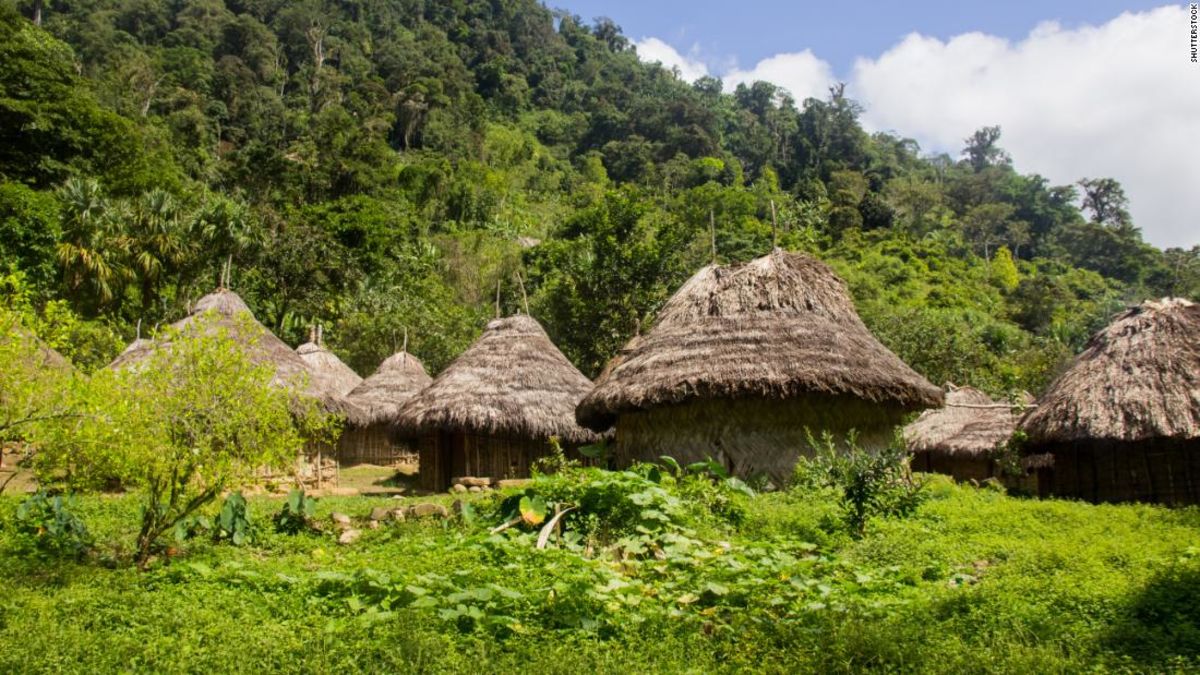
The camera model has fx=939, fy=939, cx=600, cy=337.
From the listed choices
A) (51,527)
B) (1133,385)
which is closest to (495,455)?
(51,527)

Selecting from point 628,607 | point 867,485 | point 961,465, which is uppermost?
point 867,485

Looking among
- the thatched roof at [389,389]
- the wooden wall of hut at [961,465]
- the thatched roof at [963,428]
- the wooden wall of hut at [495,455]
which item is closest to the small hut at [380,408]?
the thatched roof at [389,389]

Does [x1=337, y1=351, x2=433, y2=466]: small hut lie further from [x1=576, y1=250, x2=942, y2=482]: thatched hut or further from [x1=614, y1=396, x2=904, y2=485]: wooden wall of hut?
[x1=614, y1=396, x2=904, y2=485]: wooden wall of hut

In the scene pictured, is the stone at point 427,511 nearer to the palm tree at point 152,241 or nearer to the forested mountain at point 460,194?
the forested mountain at point 460,194

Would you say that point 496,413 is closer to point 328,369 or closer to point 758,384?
point 758,384

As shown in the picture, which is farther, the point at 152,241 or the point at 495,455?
the point at 152,241

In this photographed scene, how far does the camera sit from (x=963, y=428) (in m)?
21.7

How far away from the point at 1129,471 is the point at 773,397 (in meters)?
6.10

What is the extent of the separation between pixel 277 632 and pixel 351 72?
66705 millimetres

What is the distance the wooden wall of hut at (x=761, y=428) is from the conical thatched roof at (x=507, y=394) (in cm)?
455

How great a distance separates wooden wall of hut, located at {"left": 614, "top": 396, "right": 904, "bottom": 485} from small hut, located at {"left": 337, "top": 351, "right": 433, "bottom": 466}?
1124 cm

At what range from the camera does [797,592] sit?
5.91 meters

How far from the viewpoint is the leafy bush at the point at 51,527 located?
782 centimetres

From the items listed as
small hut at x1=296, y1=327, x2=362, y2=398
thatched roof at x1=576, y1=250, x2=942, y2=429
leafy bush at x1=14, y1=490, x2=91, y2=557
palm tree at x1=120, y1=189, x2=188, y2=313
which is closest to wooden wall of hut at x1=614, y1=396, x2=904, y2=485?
thatched roof at x1=576, y1=250, x2=942, y2=429
